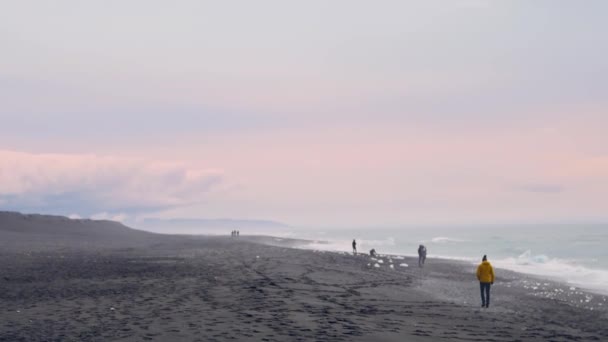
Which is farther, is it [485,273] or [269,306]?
[485,273]

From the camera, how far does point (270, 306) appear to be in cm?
1803

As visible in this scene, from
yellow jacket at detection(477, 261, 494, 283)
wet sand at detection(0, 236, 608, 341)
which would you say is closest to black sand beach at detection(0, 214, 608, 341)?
wet sand at detection(0, 236, 608, 341)

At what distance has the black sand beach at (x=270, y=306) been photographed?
556 inches

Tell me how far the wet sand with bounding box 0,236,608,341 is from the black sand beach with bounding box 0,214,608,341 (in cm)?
4

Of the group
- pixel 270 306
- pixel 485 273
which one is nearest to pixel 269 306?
pixel 270 306

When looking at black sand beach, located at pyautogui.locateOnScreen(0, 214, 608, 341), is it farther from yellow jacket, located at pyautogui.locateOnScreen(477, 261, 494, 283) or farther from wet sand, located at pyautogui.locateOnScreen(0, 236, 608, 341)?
yellow jacket, located at pyautogui.locateOnScreen(477, 261, 494, 283)

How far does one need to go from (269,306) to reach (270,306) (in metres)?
0.03

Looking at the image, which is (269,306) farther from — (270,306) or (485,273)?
(485,273)

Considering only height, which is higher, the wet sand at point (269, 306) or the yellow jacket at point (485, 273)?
the yellow jacket at point (485, 273)

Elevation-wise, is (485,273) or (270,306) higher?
(485,273)

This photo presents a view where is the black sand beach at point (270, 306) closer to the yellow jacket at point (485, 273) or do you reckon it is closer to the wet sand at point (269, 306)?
the wet sand at point (269, 306)

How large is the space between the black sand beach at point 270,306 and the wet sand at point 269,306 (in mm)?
42

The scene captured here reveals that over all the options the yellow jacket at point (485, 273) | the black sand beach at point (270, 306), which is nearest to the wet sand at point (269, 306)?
the black sand beach at point (270, 306)

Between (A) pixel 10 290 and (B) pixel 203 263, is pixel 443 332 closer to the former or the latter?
(A) pixel 10 290
